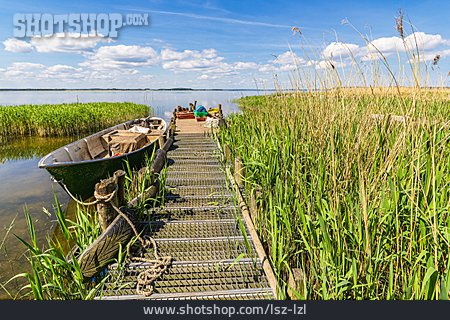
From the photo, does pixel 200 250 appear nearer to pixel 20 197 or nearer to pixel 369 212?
pixel 369 212

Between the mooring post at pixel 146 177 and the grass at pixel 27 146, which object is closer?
the mooring post at pixel 146 177

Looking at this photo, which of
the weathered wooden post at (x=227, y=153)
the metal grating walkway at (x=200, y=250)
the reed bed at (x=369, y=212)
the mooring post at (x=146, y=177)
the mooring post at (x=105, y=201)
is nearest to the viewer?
the reed bed at (x=369, y=212)

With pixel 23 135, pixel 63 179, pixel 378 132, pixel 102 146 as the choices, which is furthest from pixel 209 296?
pixel 23 135

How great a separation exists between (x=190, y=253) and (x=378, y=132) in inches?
90.3

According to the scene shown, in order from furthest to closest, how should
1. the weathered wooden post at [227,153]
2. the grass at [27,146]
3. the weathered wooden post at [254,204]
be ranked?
the grass at [27,146], the weathered wooden post at [227,153], the weathered wooden post at [254,204]

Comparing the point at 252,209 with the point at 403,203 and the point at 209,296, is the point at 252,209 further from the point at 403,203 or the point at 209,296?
the point at 403,203

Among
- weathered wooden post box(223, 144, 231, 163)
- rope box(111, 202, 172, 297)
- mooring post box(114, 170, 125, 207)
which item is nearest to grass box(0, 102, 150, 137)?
weathered wooden post box(223, 144, 231, 163)

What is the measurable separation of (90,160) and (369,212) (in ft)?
16.9

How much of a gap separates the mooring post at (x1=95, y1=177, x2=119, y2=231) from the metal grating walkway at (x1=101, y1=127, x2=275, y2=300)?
0.47m

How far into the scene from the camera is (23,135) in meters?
15.0

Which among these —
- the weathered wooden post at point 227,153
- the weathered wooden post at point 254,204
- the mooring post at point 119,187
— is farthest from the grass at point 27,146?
the weathered wooden post at point 254,204

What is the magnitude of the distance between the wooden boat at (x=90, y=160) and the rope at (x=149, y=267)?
2.23m

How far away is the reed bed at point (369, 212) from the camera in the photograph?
6.46 ft
